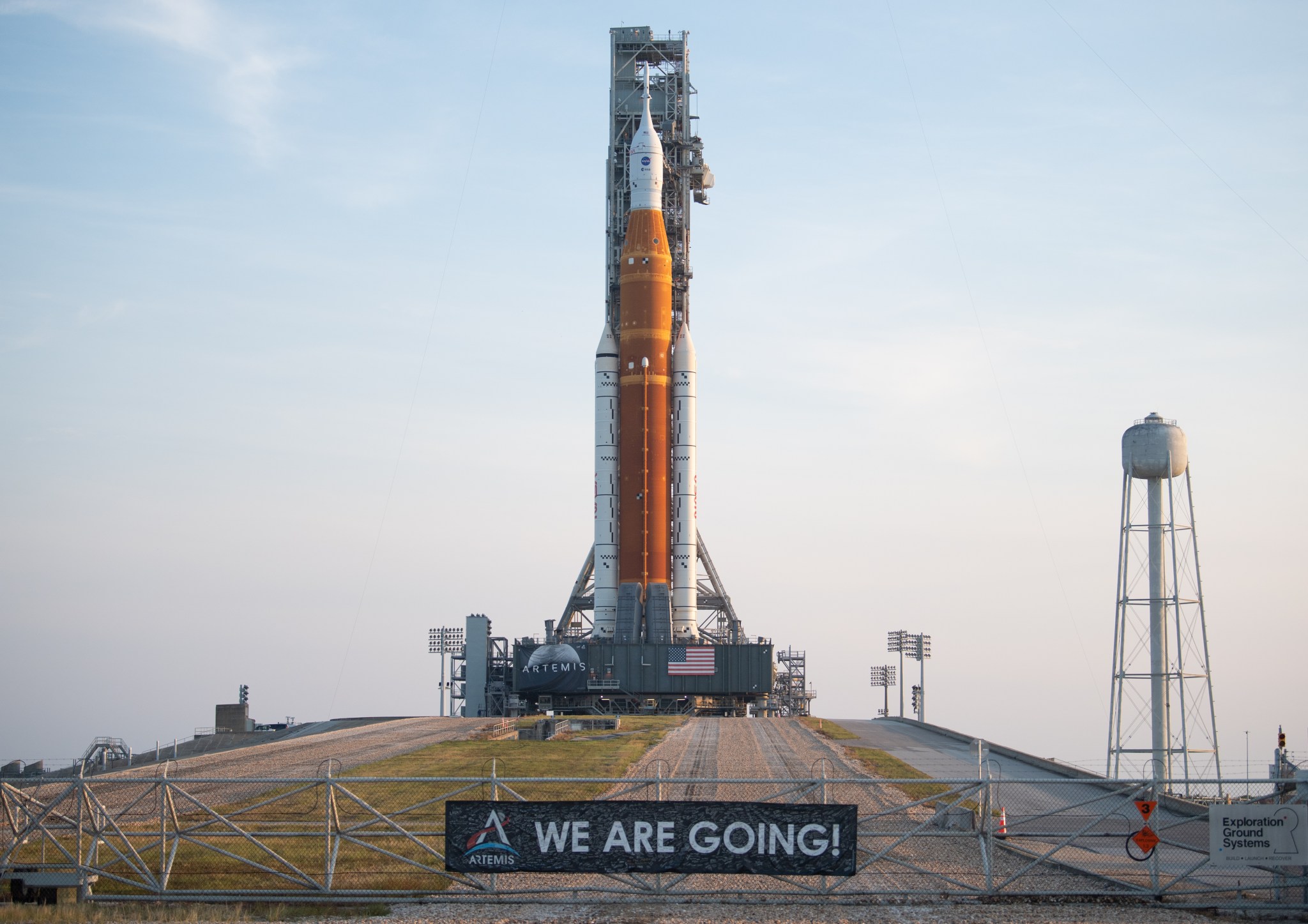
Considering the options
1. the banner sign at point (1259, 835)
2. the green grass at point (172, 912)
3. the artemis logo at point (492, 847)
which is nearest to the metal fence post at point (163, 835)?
the green grass at point (172, 912)

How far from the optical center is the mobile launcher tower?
80.6 metres

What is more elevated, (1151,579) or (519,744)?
(1151,579)

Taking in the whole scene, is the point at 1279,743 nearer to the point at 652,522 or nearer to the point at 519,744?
the point at 519,744

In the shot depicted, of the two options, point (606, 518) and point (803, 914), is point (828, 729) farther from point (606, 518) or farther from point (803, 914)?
point (803, 914)

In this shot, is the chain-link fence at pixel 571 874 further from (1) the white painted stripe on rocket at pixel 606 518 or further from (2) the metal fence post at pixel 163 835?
(1) the white painted stripe on rocket at pixel 606 518

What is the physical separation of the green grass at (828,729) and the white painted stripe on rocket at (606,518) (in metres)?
13.3

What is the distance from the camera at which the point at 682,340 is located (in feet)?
281

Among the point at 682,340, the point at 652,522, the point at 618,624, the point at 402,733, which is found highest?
the point at 682,340

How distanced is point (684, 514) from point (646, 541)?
3373mm

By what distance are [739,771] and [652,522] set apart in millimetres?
40036

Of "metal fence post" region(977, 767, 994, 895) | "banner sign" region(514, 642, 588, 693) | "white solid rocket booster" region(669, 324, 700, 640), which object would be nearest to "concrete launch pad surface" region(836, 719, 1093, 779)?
"metal fence post" region(977, 767, 994, 895)

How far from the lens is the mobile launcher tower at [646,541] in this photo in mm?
80625

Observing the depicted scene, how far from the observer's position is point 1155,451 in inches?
2157

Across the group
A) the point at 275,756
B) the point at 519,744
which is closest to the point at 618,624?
the point at 519,744
